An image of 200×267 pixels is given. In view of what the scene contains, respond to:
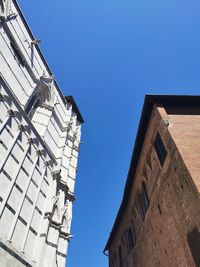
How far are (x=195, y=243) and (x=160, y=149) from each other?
15.8 ft

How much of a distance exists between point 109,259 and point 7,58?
2070 cm

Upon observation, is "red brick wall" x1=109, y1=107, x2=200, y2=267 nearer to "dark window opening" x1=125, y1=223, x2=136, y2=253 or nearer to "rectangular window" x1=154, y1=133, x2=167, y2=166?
"rectangular window" x1=154, y1=133, x2=167, y2=166

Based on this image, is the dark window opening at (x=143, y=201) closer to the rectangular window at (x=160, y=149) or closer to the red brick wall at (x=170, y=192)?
the red brick wall at (x=170, y=192)

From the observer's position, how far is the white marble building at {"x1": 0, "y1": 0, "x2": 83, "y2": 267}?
30.6 feet

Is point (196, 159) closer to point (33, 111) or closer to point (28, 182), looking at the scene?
point (28, 182)

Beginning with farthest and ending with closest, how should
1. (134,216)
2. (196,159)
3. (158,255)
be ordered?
(134,216) < (158,255) < (196,159)

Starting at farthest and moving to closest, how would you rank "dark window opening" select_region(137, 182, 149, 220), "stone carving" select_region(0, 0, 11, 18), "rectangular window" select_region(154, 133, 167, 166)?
"dark window opening" select_region(137, 182, 149, 220)
"stone carving" select_region(0, 0, 11, 18)
"rectangular window" select_region(154, 133, 167, 166)

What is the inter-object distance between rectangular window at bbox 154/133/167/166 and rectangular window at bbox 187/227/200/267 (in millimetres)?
3787

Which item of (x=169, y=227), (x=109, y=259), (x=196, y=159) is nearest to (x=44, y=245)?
(x=169, y=227)

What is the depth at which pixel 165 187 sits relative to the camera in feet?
39.1

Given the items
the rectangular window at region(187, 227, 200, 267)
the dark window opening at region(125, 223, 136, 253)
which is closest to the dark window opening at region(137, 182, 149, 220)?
the dark window opening at region(125, 223, 136, 253)

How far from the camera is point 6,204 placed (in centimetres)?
905

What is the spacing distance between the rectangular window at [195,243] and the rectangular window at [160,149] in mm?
3787

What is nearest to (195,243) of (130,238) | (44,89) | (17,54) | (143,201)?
(143,201)
